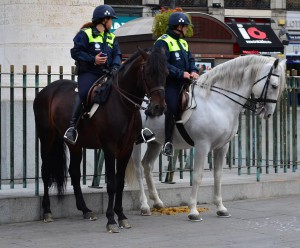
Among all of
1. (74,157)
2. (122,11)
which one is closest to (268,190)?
(74,157)

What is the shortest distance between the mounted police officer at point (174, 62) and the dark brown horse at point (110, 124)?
1.85 ft

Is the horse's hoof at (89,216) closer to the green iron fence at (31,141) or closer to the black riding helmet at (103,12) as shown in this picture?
the green iron fence at (31,141)

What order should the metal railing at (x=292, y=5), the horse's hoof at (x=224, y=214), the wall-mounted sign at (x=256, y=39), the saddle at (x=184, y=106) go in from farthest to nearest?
the metal railing at (x=292, y=5) < the wall-mounted sign at (x=256, y=39) < the horse's hoof at (x=224, y=214) < the saddle at (x=184, y=106)

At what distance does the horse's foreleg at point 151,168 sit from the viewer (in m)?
10.8

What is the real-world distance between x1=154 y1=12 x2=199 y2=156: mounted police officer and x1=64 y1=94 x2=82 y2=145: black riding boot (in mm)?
1126

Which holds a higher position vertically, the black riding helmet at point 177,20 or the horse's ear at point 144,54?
the black riding helmet at point 177,20

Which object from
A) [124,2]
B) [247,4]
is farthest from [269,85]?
[247,4]

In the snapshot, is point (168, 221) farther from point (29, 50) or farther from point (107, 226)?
point (29, 50)

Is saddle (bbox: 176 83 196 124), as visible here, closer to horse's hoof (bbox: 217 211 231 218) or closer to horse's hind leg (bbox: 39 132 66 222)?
horse's hoof (bbox: 217 211 231 218)

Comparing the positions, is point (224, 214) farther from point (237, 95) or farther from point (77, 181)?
point (77, 181)

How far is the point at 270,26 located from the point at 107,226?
37805mm

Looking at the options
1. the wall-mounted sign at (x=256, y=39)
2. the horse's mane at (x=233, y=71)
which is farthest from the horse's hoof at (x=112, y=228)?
the wall-mounted sign at (x=256, y=39)

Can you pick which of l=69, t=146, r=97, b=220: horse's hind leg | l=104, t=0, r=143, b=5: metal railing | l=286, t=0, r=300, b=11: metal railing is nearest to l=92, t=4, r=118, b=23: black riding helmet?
l=69, t=146, r=97, b=220: horse's hind leg

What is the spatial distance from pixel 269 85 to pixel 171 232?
2.28m
